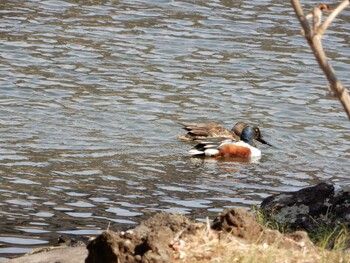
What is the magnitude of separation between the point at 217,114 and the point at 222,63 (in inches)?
102

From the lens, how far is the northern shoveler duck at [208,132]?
15047 mm

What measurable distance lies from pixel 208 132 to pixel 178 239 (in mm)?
8803

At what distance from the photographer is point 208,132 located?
15.2 meters

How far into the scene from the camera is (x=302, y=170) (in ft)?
44.9

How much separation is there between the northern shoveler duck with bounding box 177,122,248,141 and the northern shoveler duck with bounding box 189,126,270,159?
102 mm

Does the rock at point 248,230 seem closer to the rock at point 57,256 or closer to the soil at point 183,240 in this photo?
the soil at point 183,240

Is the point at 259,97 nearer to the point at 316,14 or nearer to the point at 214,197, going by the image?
the point at 214,197

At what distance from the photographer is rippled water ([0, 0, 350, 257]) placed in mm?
11227

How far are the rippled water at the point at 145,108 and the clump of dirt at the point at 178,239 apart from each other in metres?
2.53

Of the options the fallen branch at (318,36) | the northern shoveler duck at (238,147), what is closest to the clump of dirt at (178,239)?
the fallen branch at (318,36)

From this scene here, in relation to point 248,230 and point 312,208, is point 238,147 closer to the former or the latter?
point 312,208

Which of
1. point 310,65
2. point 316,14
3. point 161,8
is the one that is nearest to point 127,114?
point 310,65

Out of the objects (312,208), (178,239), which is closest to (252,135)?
(312,208)

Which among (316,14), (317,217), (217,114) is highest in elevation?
(316,14)
